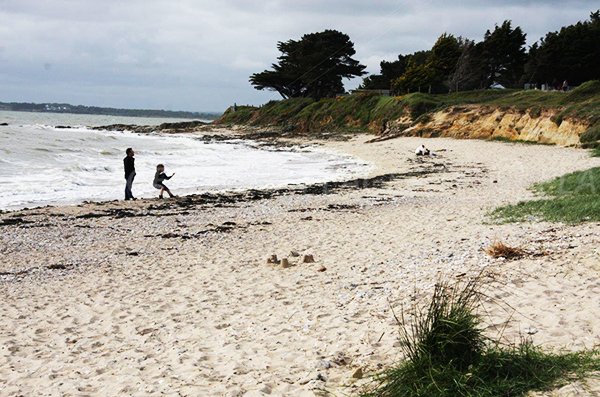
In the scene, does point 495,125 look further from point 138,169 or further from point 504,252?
point 504,252

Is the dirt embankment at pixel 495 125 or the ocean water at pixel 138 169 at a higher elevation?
the dirt embankment at pixel 495 125

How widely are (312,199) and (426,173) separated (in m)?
7.47

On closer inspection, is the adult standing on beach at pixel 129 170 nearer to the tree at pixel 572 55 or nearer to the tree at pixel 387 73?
the tree at pixel 572 55

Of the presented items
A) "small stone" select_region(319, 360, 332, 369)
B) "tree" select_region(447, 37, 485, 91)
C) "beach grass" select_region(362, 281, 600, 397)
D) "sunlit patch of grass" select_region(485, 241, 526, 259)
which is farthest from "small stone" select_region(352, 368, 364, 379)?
"tree" select_region(447, 37, 485, 91)

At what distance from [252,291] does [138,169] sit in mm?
20586

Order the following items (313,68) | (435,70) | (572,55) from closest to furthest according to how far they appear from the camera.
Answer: (572,55)
(435,70)
(313,68)

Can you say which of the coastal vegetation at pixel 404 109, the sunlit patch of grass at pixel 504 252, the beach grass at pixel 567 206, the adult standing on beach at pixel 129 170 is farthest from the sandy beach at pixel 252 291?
the coastal vegetation at pixel 404 109

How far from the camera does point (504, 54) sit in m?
57.2

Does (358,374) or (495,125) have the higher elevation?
(495,125)

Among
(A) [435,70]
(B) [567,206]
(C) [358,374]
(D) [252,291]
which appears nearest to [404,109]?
(A) [435,70]

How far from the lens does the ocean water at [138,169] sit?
19078 millimetres

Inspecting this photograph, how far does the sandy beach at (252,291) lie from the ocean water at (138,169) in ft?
16.0

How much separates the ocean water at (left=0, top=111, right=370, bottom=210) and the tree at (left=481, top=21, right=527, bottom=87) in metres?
28.4

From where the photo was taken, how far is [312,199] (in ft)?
54.9
